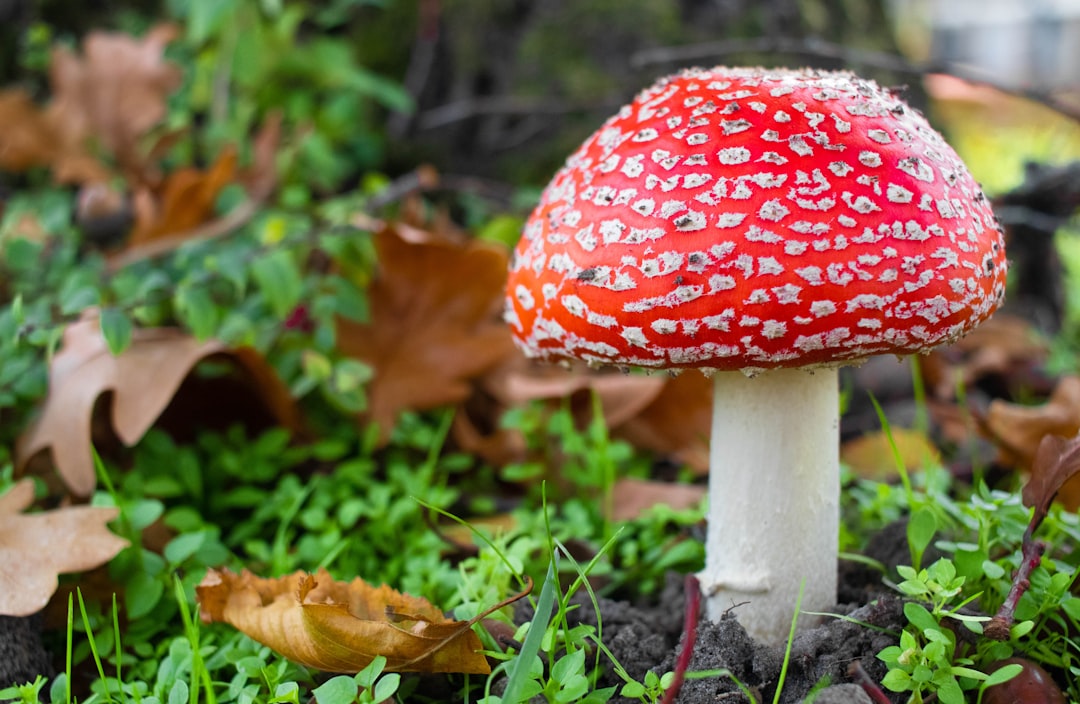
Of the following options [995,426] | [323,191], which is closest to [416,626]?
[995,426]

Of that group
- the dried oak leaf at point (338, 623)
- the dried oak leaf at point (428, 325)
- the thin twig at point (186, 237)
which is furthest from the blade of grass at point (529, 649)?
the thin twig at point (186, 237)

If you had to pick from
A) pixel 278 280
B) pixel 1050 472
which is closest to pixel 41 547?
pixel 278 280

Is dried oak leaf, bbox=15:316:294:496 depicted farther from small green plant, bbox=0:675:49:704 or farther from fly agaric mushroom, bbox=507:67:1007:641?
fly agaric mushroom, bbox=507:67:1007:641

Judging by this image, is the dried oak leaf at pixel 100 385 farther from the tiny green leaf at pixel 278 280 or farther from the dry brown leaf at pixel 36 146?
the dry brown leaf at pixel 36 146

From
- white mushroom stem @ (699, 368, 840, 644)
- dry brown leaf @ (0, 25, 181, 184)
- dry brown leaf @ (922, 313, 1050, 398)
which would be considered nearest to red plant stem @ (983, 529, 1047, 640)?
white mushroom stem @ (699, 368, 840, 644)

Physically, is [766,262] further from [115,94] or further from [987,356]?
[115,94]

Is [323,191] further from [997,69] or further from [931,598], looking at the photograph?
[997,69]

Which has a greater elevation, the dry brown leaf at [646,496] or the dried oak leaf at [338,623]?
the dried oak leaf at [338,623]
